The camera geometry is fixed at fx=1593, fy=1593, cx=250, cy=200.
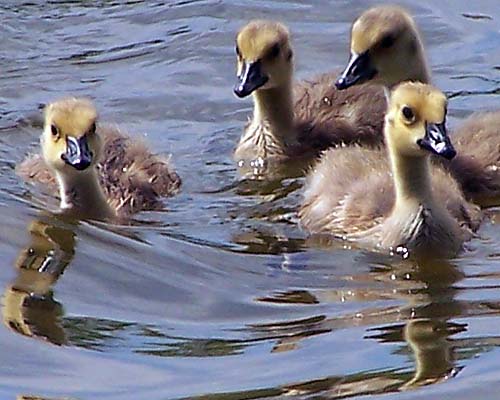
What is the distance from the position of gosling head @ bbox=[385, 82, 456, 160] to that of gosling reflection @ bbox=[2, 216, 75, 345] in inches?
49.6

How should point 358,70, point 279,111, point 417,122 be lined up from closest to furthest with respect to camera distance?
point 417,122
point 358,70
point 279,111

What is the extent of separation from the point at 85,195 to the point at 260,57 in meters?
1.31

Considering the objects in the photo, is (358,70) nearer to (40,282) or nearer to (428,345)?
(40,282)

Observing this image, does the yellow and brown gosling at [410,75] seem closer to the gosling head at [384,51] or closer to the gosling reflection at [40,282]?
the gosling head at [384,51]

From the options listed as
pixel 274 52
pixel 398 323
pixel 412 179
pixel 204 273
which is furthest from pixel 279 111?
pixel 398 323

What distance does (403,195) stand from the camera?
595cm

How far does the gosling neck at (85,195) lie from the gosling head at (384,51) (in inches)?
49.6

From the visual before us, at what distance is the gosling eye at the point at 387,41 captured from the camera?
279 inches

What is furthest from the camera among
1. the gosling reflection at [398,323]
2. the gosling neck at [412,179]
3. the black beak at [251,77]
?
the black beak at [251,77]

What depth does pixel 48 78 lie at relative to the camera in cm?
845

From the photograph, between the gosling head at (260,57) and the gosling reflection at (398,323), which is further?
the gosling head at (260,57)

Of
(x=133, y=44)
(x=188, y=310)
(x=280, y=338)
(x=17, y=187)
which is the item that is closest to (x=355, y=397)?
(x=280, y=338)

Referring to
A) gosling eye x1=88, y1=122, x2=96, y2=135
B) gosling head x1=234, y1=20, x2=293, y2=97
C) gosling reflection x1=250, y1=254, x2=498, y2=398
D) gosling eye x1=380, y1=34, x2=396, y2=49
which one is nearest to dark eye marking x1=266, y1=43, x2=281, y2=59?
gosling head x1=234, y1=20, x2=293, y2=97

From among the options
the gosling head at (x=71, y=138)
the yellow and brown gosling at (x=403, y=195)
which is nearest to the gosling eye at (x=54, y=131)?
the gosling head at (x=71, y=138)
